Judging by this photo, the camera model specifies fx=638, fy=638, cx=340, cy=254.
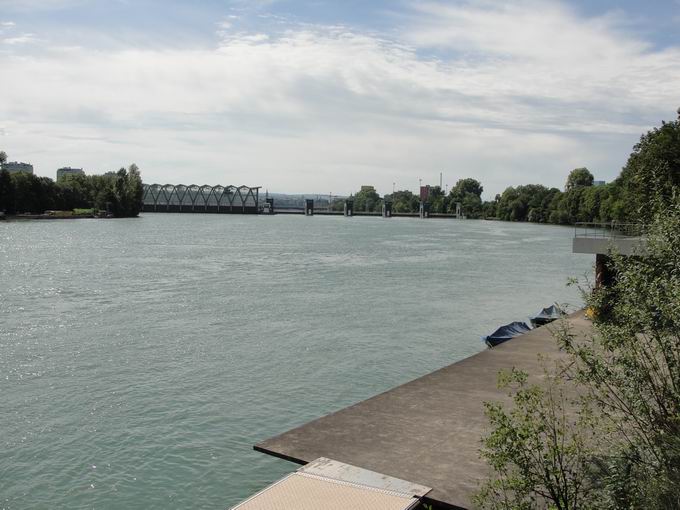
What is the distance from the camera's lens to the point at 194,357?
1281 inches

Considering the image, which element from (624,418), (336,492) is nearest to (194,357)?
(336,492)

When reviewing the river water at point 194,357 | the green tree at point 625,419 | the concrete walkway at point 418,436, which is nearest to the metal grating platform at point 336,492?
the concrete walkway at point 418,436

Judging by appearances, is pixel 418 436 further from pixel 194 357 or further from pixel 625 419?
pixel 194 357

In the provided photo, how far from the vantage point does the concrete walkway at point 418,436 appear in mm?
15797

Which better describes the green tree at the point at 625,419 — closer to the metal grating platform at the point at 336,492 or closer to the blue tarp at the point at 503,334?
the metal grating platform at the point at 336,492

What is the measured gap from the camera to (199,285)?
59469mm

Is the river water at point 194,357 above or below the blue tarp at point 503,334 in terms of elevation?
below

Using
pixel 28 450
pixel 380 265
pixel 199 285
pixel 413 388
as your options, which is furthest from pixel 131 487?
pixel 380 265

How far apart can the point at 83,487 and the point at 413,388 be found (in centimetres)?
1158

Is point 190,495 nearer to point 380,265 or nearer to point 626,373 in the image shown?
point 626,373

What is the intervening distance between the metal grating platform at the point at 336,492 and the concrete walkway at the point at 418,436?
627 millimetres

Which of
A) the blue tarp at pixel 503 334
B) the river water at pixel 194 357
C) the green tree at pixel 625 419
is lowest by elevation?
the river water at pixel 194 357

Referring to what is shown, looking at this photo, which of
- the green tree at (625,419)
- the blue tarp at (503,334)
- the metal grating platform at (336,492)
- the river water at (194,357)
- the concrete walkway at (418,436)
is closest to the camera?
the green tree at (625,419)

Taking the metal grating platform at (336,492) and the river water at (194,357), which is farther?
the river water at (194,357)
